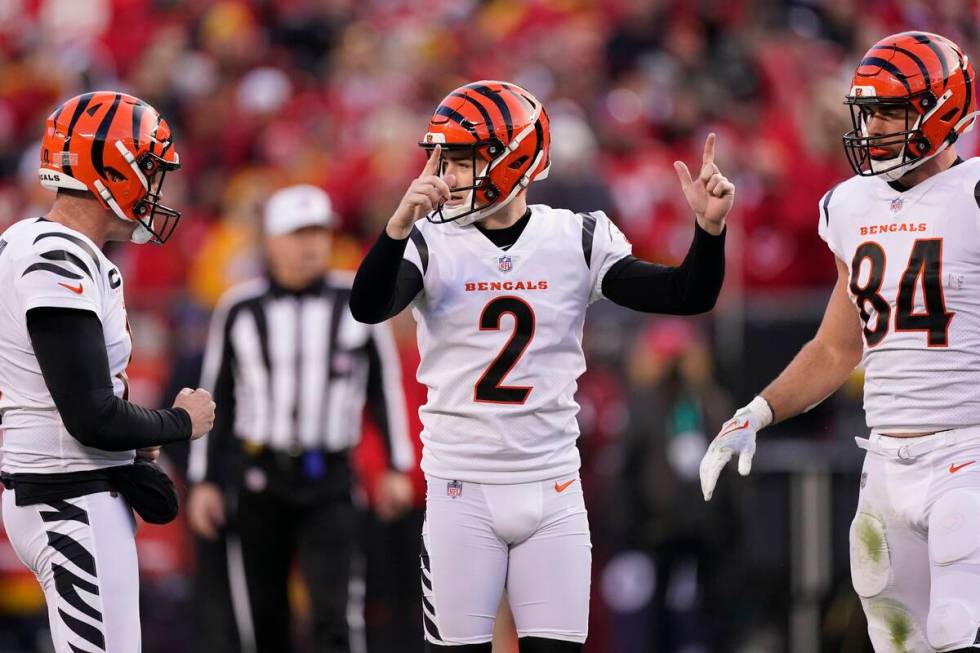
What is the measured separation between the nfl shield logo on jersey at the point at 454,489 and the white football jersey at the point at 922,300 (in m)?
1.37

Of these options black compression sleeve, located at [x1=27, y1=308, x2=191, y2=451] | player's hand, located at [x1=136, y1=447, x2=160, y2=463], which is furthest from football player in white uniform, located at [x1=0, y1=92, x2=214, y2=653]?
player's hand, located at [x1=136, y1=447, x2=160, y2=463]

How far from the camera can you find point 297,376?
7.24 metres

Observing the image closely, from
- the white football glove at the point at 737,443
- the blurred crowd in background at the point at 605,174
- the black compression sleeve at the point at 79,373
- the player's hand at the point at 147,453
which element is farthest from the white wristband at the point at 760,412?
the blurred crowd in background at the point at 605,174

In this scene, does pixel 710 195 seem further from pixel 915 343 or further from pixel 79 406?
pixel 79 406

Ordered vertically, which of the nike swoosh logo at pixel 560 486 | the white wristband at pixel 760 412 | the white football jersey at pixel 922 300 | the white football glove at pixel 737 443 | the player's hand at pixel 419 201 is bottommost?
the nike swoosh logo at pixel 560 486

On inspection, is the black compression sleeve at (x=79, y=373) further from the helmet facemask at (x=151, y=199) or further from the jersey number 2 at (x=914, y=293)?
the jersey number 2 at (x=914, y=293)

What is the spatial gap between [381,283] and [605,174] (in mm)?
6141

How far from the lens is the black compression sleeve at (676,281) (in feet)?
16.6

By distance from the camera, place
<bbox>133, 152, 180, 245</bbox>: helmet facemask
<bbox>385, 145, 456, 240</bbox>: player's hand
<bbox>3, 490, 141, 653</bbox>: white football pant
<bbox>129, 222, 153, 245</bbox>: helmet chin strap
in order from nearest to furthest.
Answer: <bbox>3, 490, 141, 653</bbox>: white football pant < <bbox>385, 145, 456, 240</bbox>: player's hand < <bbox>133, 152, 180, 245</bbox>: helmet facemask < <bbox>129, 222, 153, 245</bbox>: helmet chin strap

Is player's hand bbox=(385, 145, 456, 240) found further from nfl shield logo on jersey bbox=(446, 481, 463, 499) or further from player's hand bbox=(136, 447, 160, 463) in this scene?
player's hand bbox=(136, 447, 160, 463)

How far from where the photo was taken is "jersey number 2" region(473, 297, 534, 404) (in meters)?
5.18

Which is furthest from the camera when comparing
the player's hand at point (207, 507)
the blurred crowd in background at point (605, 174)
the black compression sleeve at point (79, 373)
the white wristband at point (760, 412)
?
the blurred crowd in background at point (605, 174)

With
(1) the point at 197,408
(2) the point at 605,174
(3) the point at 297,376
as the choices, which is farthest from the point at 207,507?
(2) the point at 605,174

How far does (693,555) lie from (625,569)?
0.41 metres
